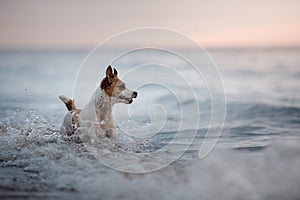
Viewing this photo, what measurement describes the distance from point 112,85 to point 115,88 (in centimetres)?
6

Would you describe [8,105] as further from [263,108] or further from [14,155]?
[263,108]

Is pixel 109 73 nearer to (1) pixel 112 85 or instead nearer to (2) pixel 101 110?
(1) pixel 112 85

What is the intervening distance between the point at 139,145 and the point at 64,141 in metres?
1.08

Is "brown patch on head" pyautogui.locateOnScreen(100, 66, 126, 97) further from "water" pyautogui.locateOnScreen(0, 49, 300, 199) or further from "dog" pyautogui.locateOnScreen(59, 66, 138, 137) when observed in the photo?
"water" pyautogui.locateOnScreen(0, 49, 300, 199)

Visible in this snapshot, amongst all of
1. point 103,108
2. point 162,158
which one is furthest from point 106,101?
point 162,158

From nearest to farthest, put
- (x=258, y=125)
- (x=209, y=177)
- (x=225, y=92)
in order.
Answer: (x=209, y=177) → (x=258, y=125) → (x=225, y=92)

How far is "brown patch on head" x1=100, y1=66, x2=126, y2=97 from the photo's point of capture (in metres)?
6.17

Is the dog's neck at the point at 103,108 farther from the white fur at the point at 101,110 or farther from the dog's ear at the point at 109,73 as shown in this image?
the dog's ear at the point at 109,73

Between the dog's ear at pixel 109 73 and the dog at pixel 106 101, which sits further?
the dog at pixel 106 101

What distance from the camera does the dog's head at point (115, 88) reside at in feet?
20.2

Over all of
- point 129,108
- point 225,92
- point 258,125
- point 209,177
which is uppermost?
point 225,92

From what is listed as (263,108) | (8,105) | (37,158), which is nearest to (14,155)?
(37,158)

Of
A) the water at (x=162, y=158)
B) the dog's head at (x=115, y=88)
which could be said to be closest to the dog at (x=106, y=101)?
the dog's head at (x=115, y=88)

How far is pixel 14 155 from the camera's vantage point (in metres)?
5.65
